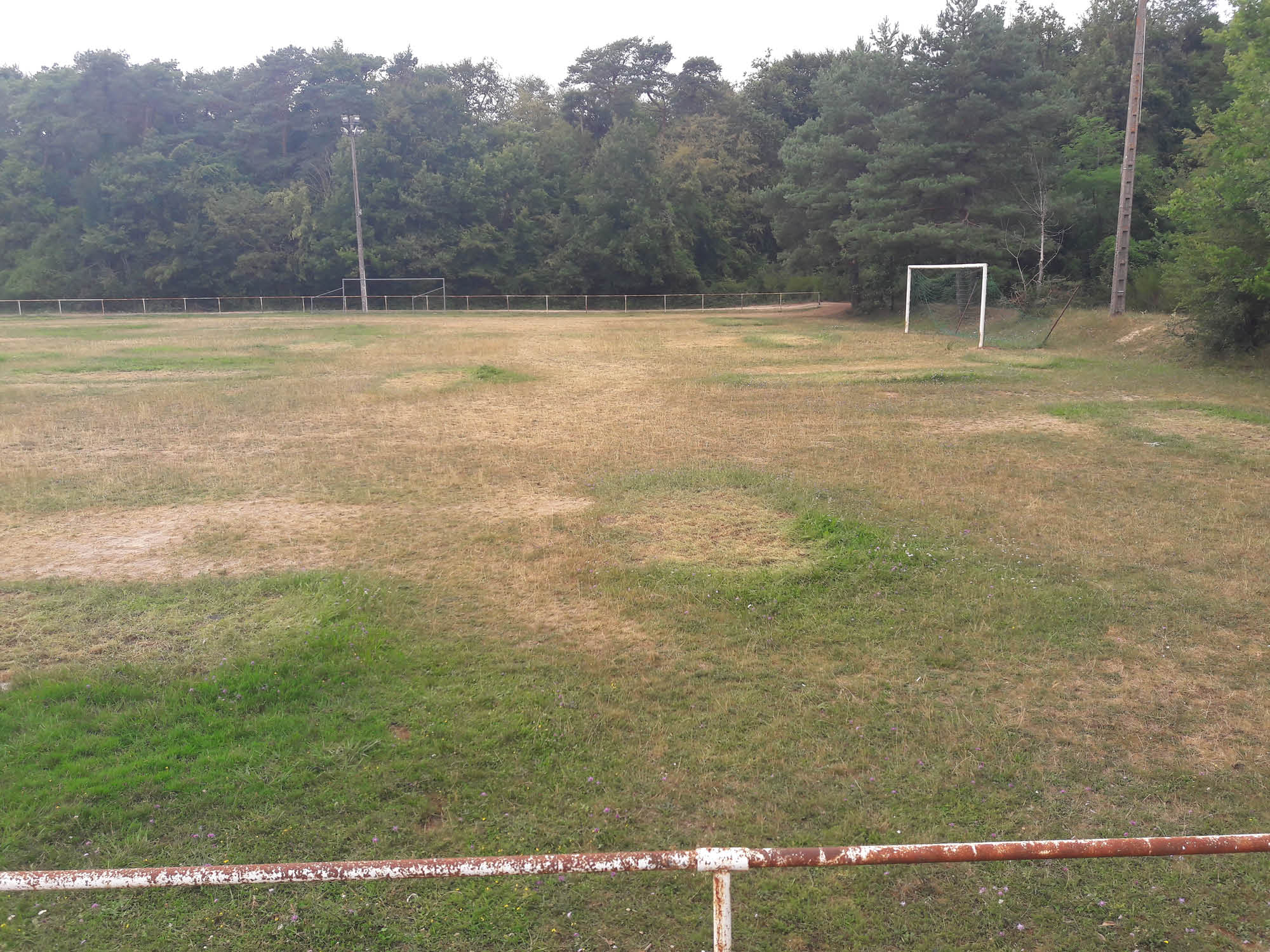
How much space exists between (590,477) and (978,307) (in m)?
24.6

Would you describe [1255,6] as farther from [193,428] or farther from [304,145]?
[304,145]

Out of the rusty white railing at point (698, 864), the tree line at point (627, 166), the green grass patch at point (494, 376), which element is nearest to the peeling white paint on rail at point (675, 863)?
the rusty white railing at point (698, 864)

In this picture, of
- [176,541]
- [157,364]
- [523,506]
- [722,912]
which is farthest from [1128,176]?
[722,912]

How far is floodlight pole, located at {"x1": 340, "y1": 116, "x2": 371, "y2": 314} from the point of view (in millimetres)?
47688

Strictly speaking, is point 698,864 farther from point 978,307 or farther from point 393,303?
point 393,303

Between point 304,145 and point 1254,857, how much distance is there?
66700mm

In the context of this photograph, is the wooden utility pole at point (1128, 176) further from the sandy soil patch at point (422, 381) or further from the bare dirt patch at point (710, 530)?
the bare dirt patch at point (710, 530)

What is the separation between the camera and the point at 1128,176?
85.7 feet

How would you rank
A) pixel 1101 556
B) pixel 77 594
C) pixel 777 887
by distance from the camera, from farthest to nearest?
pixel 1101 556 < pixel 77 594 < pixel 777 887

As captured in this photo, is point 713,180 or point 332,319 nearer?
point 332,319

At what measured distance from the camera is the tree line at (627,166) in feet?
121

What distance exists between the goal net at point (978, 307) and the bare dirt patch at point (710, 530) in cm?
1978

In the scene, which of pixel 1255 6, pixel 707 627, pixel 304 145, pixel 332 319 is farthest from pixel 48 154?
pixel 707 627

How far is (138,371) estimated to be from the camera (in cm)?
2228
